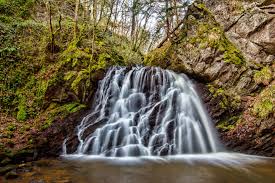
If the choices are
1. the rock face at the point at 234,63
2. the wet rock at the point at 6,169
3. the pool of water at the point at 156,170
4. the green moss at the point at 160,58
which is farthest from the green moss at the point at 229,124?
the wet rock at the point at 6,169

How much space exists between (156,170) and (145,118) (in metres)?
2.93

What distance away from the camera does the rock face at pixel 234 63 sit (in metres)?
9.05

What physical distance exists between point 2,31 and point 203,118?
990cm

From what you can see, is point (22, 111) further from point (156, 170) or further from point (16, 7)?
point (16, 7)

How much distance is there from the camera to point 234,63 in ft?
35.9

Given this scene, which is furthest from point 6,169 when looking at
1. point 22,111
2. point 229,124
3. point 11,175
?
point 229,124

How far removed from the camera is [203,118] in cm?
980

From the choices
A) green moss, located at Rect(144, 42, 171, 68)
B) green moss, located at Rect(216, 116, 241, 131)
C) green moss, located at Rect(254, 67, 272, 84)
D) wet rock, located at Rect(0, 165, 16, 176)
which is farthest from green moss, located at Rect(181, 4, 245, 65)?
wet rock, located at Rect(0, 165, 16, 176)

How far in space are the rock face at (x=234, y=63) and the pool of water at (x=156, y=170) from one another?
4.21 ft

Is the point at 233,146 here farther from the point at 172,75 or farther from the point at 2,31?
the point at 2,31

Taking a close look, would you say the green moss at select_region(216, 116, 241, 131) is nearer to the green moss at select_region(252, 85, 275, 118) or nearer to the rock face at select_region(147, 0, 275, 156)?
the rock face at select_region(147, 0, 275, 156)

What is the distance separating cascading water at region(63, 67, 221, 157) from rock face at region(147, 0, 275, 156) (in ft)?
2.23

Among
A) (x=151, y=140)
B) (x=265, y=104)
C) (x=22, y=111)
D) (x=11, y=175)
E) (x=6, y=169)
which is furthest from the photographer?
(x=22, y=111)

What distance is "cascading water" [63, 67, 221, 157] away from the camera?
8625 mm
